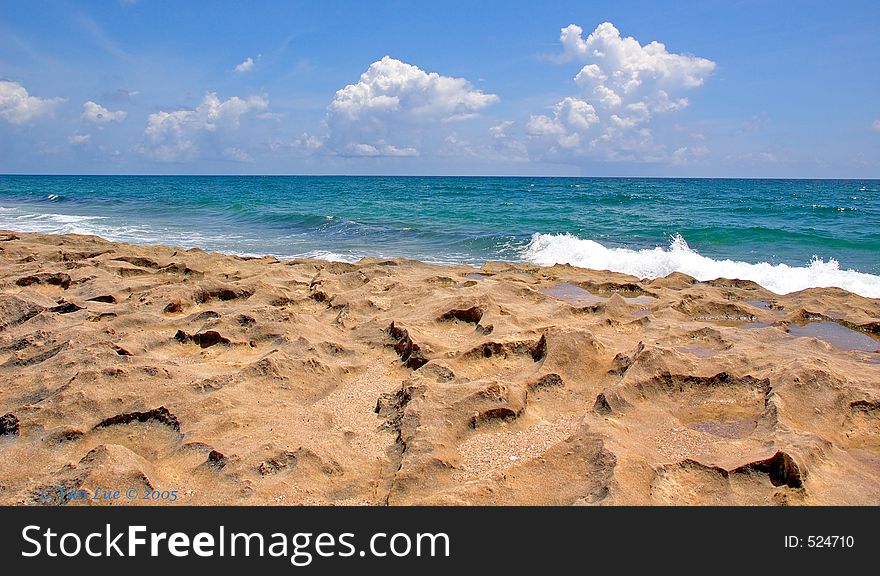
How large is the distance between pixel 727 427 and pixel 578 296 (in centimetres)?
459

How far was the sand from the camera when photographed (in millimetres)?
3533

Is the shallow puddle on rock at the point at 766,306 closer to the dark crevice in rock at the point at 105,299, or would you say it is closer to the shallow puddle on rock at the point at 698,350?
the shallow puddle on rock at the point at 698,350

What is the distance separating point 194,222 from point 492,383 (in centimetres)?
2355

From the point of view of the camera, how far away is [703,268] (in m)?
12.5

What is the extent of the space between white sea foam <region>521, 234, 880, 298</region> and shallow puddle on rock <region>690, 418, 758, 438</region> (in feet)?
24.7

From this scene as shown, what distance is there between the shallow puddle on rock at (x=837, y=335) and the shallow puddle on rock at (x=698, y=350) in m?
1.60

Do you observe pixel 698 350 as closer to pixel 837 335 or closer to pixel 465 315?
pixel 837 335

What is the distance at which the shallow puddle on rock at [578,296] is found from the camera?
8423 mm

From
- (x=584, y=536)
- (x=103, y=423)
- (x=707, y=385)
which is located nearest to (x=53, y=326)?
(x=103, y=423)

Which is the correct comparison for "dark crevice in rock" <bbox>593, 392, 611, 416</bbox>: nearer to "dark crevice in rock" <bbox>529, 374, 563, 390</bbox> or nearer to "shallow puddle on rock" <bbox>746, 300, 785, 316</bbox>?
"dark crevice in rock" <bbox>529, 374, 563, 390</bbox>

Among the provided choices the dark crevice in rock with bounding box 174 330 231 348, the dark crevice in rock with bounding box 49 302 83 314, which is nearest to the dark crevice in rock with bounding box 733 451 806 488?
the dark crevice in rock with bounding box 174 330 231 348

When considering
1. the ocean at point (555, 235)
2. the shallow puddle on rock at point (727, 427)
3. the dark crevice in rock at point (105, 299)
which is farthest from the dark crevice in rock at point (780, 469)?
the ocean at point (555, 235)

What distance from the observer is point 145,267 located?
9.46 meters

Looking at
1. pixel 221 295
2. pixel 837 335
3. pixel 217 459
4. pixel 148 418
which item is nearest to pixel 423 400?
pixel 217 459
